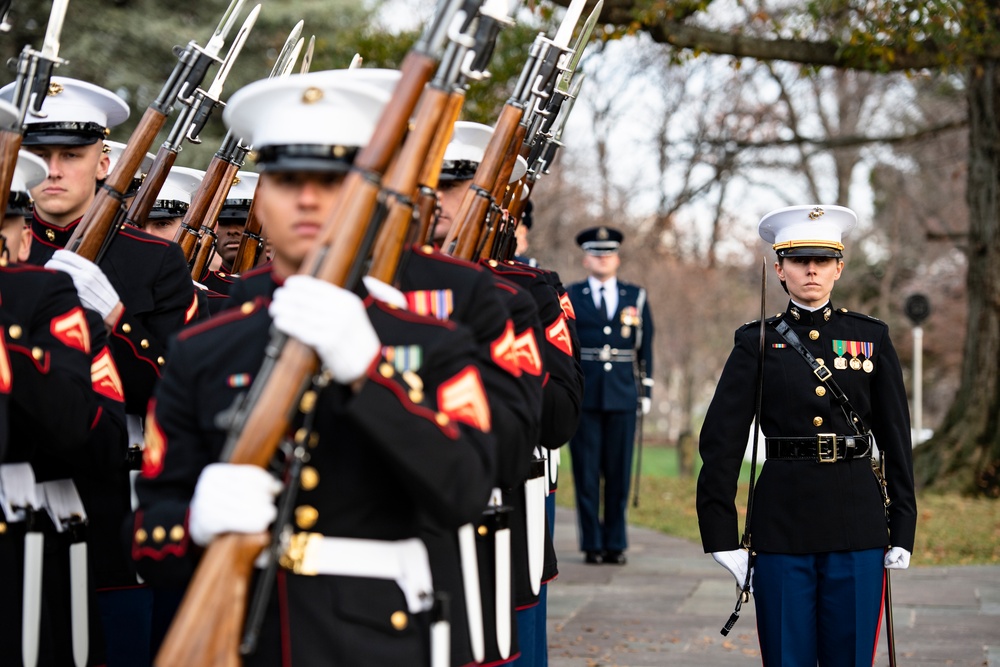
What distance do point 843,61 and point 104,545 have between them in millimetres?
→ 8560

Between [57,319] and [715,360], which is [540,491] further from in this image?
[715,360]

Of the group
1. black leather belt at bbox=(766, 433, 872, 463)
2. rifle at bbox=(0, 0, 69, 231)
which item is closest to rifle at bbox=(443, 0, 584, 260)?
rifle at bbox=(0, 0, 69, 231)

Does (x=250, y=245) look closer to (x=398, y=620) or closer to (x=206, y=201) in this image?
(x=206, y=201)

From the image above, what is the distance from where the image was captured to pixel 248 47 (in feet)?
63.9

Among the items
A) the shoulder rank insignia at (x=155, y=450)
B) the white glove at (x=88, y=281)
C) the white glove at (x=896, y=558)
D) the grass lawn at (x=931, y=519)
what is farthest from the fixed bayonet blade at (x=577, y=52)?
the grass lawn at (x=931, y=519)

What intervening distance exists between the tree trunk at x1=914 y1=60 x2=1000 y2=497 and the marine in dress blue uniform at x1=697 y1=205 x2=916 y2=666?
28.8 feet

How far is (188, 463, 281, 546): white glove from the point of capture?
2424 mm

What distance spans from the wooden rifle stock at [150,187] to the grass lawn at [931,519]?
6.64 metres

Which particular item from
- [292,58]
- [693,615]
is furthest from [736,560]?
[693,615]

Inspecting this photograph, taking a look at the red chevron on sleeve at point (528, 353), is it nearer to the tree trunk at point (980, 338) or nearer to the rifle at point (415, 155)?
the rifle at point (415, 155)

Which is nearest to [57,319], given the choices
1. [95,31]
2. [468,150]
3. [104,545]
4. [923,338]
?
[104,545]

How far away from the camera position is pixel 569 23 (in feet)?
15.2

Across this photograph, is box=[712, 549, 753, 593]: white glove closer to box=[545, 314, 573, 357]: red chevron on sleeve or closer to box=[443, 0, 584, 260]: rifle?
box=[545, 314, 573, 357]: red chevron on sleeve

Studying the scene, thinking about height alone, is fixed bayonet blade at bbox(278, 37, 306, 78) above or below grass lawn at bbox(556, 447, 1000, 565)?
above
